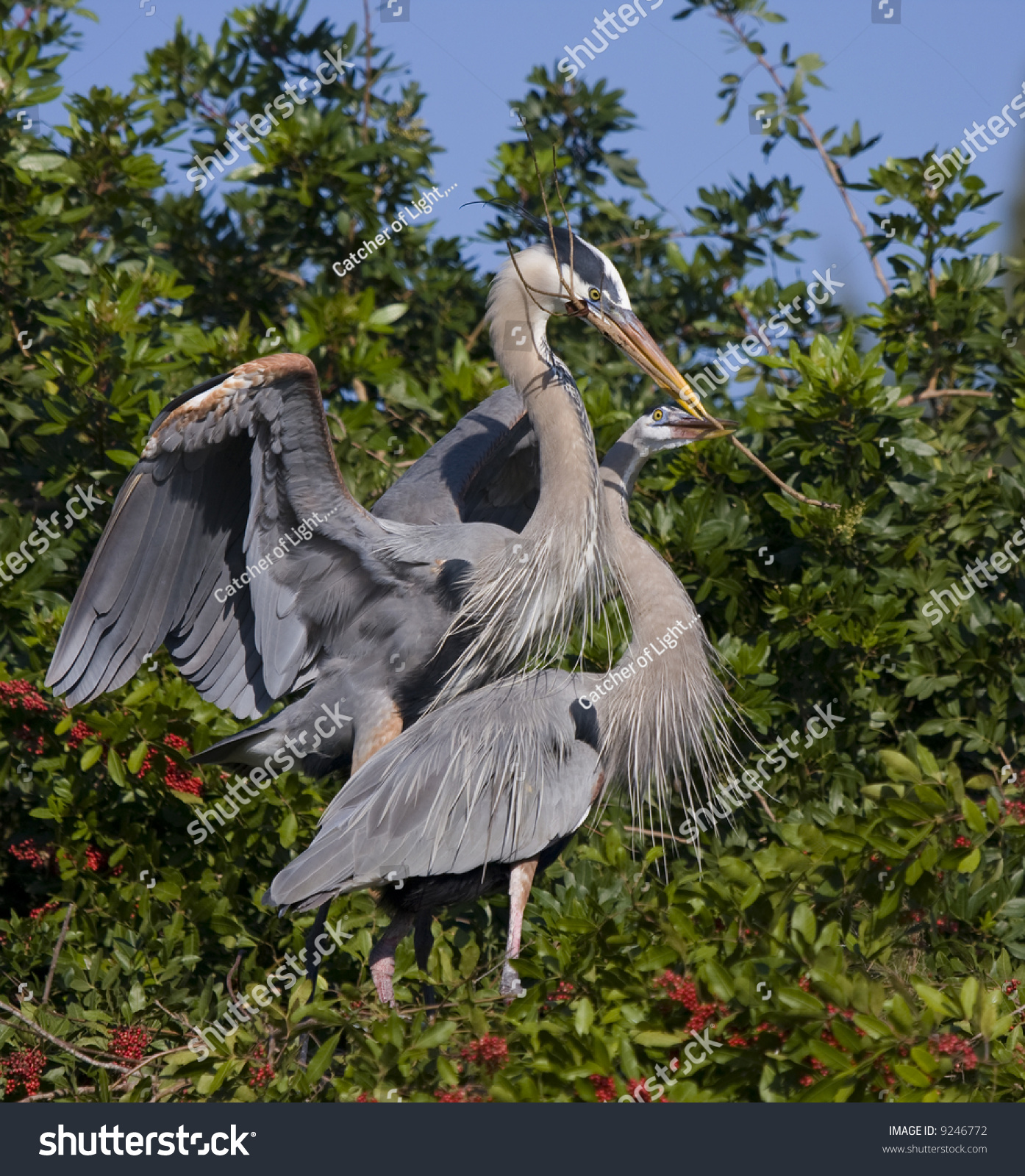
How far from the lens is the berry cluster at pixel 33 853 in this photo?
379 centimetres

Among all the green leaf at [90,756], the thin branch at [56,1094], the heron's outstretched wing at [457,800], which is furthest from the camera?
the green leaf at [90,756]

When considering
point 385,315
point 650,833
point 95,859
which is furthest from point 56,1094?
point 385,315

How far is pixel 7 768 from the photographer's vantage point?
369 cm

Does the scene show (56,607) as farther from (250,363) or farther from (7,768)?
(250,363)

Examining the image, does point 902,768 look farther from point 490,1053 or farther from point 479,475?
point 479,475

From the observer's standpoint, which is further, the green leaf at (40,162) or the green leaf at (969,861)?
the green leaf at (40,162)

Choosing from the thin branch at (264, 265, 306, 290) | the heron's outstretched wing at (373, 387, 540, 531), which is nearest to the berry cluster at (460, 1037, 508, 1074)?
the heron's outstretched wing at (373, 387, 540, 531)

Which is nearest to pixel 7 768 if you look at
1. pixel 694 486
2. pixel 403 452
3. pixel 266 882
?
pixel 266 882

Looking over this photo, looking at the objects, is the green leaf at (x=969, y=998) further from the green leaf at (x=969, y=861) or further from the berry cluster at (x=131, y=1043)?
the berry cluster at (x=131, y=1043)

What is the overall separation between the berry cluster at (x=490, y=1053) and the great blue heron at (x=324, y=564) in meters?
1.34

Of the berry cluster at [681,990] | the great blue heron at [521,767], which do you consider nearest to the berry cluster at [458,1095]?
the berry cluster at [681,990]

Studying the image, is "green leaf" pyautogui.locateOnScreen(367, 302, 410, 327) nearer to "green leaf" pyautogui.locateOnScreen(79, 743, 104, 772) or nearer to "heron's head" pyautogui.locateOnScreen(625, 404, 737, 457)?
"heron's head" pyautogui.locateOnScreen(625, 404, 737, 457)

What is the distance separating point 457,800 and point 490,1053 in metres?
0.99

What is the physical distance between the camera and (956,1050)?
2.11 metres
